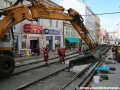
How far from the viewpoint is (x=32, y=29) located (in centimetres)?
2981

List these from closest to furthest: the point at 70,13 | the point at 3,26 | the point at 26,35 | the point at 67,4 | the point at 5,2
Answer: the point at 3,26, the point at 70,13, the point at 5,2, the point at 26,35, the point at 67,4

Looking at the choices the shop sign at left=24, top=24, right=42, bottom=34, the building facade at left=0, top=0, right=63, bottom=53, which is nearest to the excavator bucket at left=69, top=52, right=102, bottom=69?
the building facade at left=0, top=0, right=63, bottom=53

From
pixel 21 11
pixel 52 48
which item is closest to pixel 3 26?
pixel 21 11

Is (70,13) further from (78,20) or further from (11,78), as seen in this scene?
(11,78)

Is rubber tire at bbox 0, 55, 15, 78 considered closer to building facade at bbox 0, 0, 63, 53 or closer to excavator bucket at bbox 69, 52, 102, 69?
excavator bucket at bbox 69, 52, 102, 69

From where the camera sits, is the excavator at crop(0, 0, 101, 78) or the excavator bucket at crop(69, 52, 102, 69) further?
the excavator bucket at crop(69, 52, 102, 69)

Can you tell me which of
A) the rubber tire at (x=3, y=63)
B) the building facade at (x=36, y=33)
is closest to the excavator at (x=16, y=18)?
the rubber tire at (x=3, y=63)

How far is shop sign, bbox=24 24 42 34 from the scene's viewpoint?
28.3 metres

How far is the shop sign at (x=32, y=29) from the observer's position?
92.9 ft

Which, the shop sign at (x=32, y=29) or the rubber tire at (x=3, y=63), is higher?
the shop sign at (x=32, y=29)

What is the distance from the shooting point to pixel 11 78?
11336 millimetres

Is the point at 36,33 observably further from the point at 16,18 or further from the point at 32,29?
the point at 16,18

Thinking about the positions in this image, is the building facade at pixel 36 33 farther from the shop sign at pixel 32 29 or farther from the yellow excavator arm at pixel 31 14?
the yellow excavator arm at pixel 31 14

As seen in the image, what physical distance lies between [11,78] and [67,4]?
55555mm
